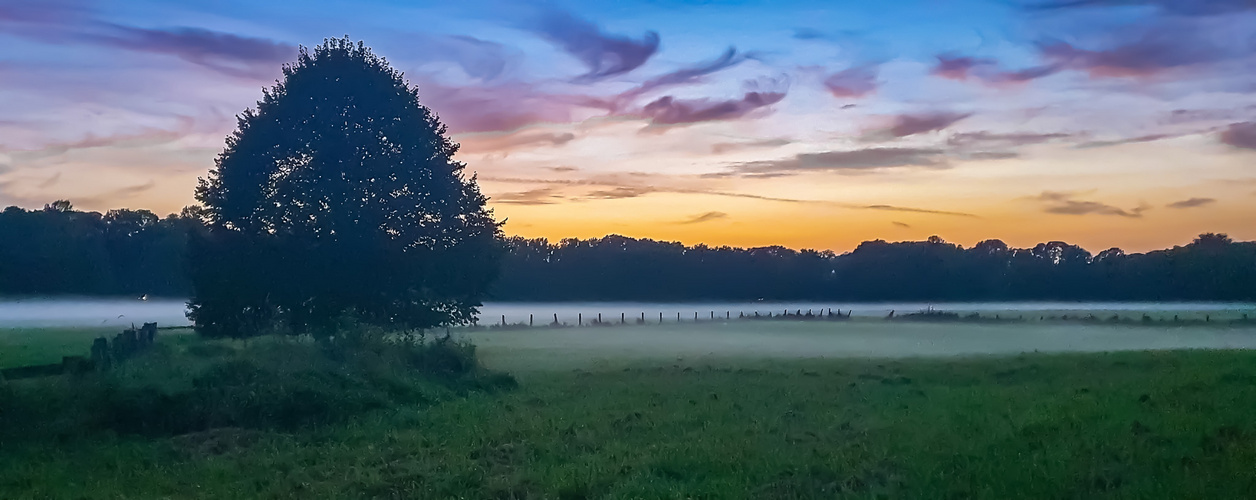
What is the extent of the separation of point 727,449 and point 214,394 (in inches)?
372

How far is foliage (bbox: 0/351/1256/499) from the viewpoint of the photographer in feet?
36.3

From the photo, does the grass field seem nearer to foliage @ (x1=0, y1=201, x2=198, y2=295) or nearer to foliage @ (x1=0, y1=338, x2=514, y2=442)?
foliage @ (x1=0, y1=338, x2=514, y2=442)

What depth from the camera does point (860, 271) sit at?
128750mm

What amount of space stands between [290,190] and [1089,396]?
24.2 metres

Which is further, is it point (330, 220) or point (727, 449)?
point (330, 220)

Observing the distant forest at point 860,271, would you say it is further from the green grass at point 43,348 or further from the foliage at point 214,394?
the foliage at point 214,394

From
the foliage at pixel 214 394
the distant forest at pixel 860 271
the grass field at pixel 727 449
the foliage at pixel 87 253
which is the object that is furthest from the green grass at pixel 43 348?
the distant forest at pixel 860 271

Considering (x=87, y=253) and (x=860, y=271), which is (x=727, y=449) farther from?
(x=860, y=271)

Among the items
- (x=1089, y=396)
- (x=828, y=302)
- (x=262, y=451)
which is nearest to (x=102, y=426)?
(x=262, y=451)

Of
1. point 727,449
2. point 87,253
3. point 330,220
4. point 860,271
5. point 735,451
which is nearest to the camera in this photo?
point 735,451

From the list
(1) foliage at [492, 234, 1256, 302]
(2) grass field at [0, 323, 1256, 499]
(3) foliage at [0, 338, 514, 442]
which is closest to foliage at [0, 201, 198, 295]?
(1) foliage at [492, 234, 1256, 302]

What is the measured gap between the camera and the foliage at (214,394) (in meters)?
14.8

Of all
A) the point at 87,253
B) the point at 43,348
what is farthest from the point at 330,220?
the point at 87,253

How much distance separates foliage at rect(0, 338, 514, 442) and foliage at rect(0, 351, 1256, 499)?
29.4 inches
